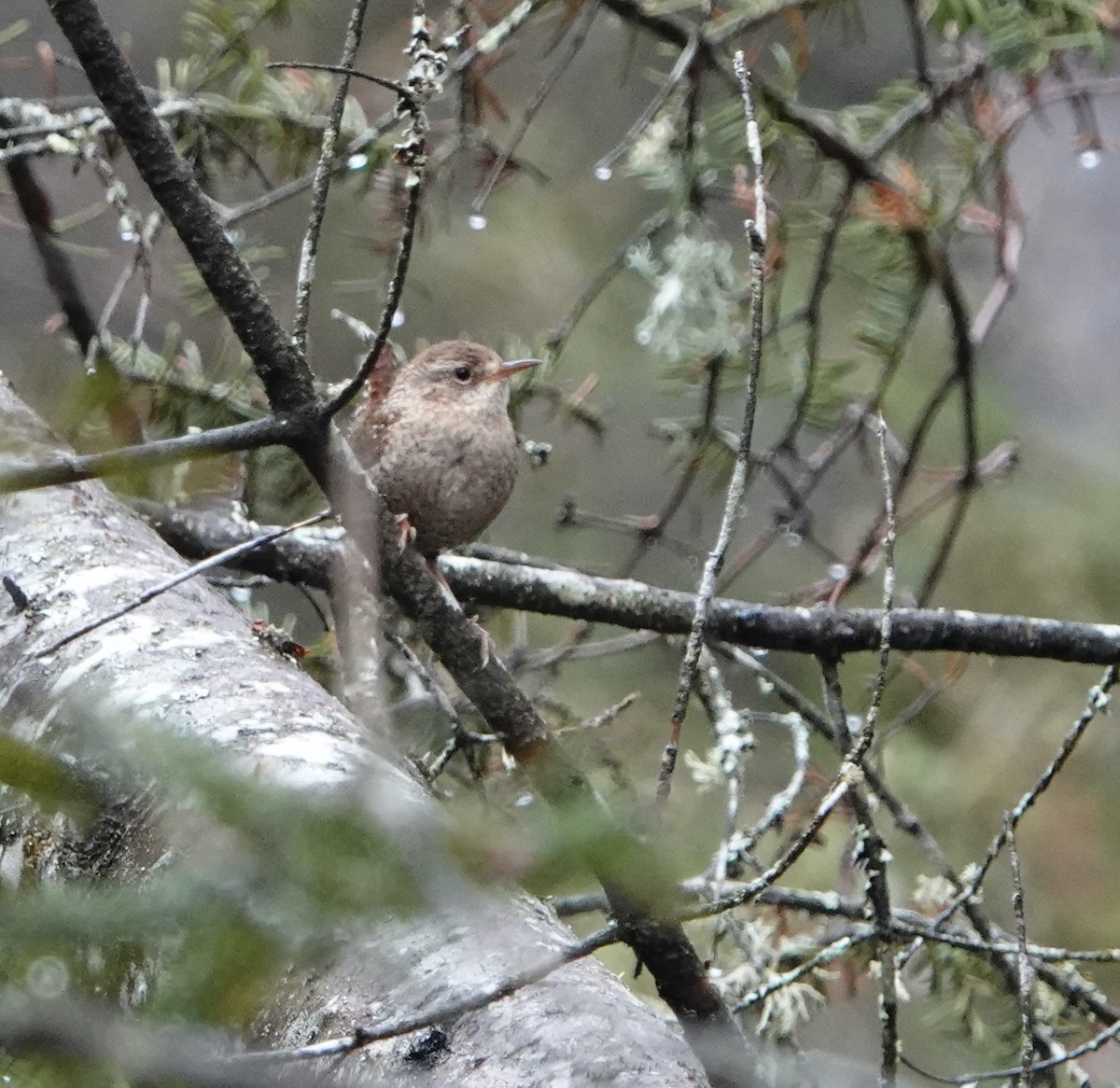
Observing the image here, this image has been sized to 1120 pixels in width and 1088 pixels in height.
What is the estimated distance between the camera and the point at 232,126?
139 inches

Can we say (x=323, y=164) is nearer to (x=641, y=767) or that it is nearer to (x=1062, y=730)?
(x=641, y=767)

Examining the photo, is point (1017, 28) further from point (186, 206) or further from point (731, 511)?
point (186, 206)

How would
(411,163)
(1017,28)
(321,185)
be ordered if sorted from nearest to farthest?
(411,163), (321,185), (1017,28)

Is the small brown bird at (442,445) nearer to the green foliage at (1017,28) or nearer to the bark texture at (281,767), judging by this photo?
the bark texture at (281,767)

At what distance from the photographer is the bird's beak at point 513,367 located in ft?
12.0

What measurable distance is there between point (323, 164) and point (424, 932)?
858mm

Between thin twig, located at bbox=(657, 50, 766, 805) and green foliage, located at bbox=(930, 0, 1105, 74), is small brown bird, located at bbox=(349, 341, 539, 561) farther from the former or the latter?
thin twig, located at bbox=(657, 50, 766, 805)

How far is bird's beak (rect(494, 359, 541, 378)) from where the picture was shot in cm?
365

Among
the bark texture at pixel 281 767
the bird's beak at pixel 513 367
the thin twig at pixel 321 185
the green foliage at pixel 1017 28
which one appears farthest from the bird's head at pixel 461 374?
the thin twig at pixel 321 185

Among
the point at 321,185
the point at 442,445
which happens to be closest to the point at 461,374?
the point at 442,445

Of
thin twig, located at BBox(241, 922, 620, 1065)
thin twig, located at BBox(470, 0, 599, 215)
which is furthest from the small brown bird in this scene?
thin twig, located at BBox(241, 922, 620, 1065)

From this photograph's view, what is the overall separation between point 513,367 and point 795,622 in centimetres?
107

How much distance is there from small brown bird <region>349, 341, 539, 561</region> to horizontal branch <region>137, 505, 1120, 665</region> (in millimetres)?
212

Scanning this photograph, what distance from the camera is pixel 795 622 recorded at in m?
3.02
